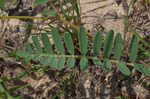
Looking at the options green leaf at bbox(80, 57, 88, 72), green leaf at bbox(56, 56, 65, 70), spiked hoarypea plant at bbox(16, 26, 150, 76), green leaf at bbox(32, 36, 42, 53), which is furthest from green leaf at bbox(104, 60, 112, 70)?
green leaf at bbox(32, 36, 42, 53)

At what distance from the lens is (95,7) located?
6.12ft

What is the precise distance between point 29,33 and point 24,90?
21.5 inches

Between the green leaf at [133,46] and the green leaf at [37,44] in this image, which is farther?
the green leaf at [37,44]

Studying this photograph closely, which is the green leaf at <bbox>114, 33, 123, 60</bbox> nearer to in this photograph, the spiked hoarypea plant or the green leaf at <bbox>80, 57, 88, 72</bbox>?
the spiked hoarypea plant

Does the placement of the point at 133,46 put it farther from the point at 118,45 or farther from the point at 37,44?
the point at 37,44

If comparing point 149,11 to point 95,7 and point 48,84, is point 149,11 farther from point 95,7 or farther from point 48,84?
point 48,84

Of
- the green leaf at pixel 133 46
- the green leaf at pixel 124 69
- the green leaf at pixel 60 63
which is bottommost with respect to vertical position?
the green leaf at pixel 124 69

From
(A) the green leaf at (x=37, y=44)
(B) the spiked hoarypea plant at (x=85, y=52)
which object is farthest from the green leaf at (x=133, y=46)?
(A) the green leaf at (x=37, y=44)

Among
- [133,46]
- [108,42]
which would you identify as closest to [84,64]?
[108,42]

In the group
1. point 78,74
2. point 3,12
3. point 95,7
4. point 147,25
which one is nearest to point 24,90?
point 78,74

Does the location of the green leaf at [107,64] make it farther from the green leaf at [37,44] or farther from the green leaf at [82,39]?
the green leaf at [37,44]

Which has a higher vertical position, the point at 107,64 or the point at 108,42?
the point at 108,42

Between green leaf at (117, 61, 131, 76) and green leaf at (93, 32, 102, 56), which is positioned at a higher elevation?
green leaf at (93, 32, 102, 56)

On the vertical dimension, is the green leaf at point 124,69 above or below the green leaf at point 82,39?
below
